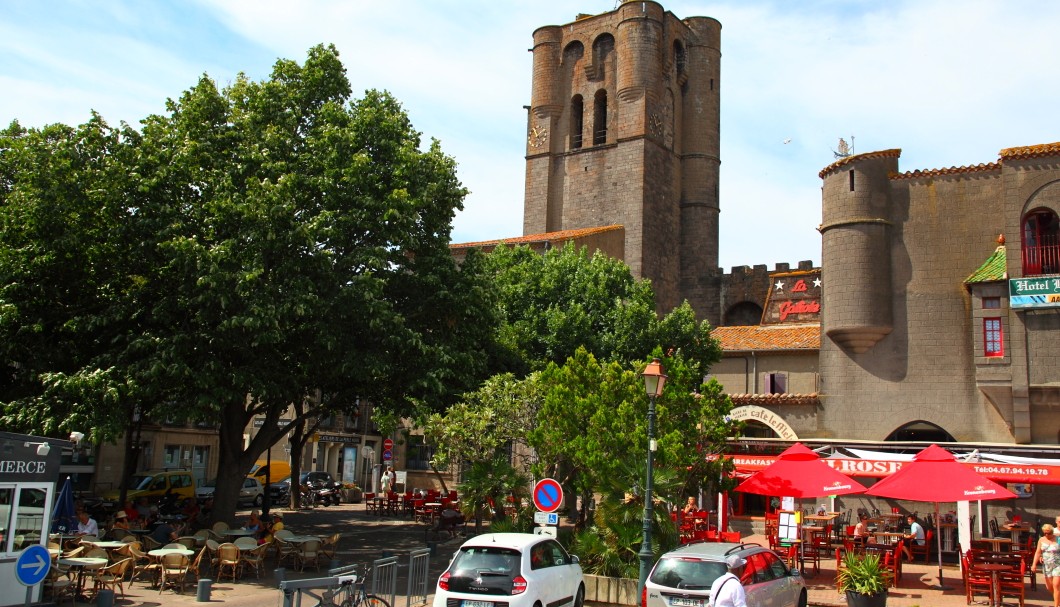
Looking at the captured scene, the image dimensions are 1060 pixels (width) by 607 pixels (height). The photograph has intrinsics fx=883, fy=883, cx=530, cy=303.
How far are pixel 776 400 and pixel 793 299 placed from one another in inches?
638

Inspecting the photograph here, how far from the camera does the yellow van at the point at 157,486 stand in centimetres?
2930

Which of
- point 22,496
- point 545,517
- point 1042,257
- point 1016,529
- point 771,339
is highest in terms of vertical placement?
point 1042,257

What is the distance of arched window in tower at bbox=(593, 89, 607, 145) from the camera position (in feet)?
174

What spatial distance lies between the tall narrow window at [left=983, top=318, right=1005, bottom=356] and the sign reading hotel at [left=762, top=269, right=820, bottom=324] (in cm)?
1601

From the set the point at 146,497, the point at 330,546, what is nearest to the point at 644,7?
the point at 146,497

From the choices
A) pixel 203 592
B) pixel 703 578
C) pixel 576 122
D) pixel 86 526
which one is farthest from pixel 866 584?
pixel 576 122

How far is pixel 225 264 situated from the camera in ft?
59.1

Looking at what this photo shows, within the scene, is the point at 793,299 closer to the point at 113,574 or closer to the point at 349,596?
the point at 113,574

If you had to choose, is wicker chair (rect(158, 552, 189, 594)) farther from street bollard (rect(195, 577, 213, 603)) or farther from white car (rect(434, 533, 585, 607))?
white car (rect(434, 533, 585, 607))

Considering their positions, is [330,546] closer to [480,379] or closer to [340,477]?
[480,379]

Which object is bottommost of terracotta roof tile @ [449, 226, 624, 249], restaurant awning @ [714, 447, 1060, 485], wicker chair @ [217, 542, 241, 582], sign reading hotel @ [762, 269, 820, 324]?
wicker chair @ [217, 542, 241, 582]

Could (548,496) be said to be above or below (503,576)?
above

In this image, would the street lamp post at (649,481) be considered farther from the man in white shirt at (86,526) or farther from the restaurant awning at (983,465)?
the man in white shirt at (86,526)

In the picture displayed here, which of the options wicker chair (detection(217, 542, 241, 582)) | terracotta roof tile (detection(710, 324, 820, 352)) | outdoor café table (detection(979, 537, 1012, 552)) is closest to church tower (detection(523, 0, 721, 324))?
terracotta roof tile (detection(710, 324, 820, 352))
